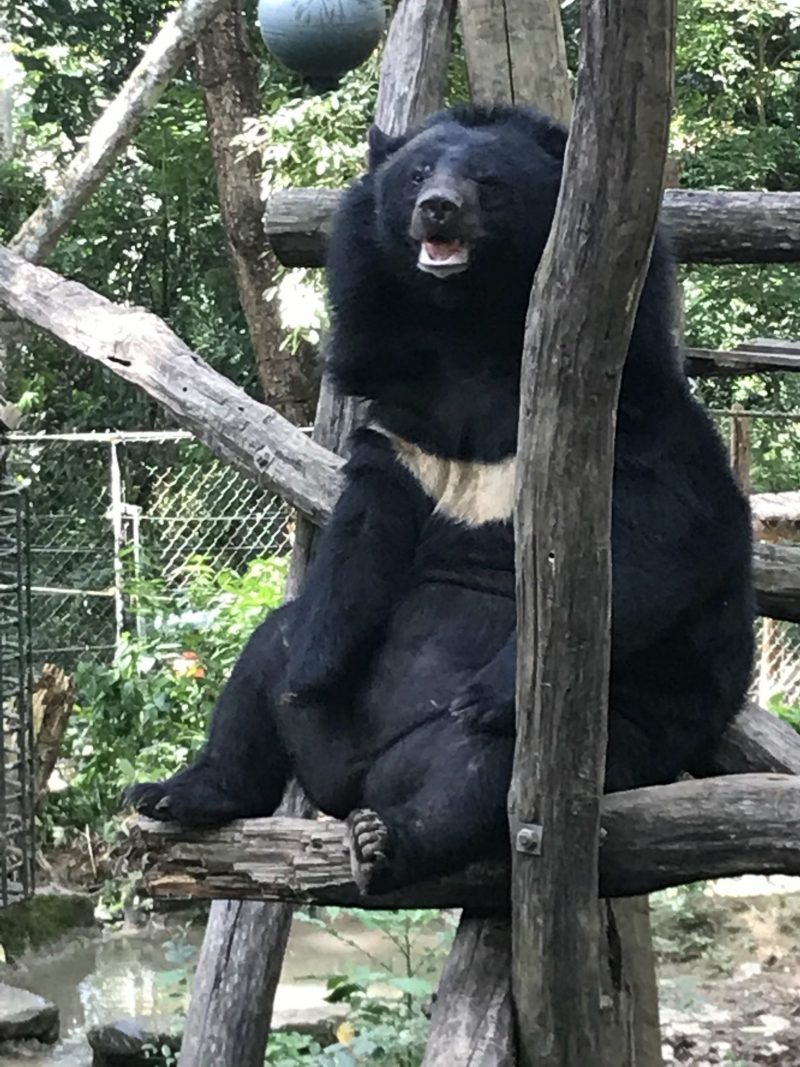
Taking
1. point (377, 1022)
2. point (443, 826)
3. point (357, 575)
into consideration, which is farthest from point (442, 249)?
point (377, 1022)

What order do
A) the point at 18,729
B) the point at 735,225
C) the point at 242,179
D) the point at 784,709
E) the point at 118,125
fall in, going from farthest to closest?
the point at 242,179, the point at 784,709, the point at 118,125, the point at 18,729, the point at 735,225

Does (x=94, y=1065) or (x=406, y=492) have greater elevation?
(x=406, y=492)

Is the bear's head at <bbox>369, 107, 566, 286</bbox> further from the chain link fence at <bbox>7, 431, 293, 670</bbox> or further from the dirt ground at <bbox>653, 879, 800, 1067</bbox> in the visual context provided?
the chain link fence at <bbox>7, 431, 293, 670</bbox>

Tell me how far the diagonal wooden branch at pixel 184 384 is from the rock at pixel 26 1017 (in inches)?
86.9

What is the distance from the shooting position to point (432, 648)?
2.16m

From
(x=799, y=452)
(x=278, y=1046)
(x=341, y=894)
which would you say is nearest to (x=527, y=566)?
(x=341, y=894)

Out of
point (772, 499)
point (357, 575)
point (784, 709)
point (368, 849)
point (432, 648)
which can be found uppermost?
point (772, 499)

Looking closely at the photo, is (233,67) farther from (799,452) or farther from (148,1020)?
(148,1020)

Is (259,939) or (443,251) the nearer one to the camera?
(443,251)

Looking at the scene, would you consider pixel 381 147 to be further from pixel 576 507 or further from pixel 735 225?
pixel 576 507

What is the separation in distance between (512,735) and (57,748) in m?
4.58

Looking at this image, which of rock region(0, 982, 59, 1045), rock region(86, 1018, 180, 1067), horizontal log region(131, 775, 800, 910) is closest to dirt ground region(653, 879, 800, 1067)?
rock region(86, 1018, 180, 1067)

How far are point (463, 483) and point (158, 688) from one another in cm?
377

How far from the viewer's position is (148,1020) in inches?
174
